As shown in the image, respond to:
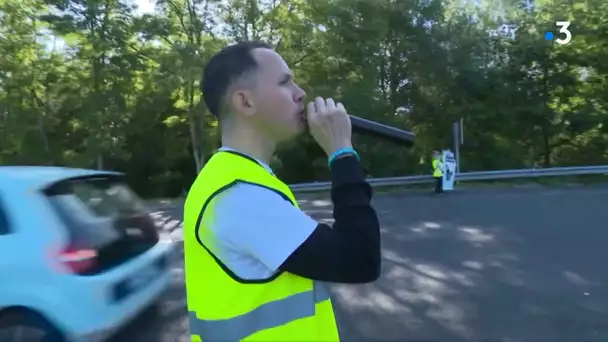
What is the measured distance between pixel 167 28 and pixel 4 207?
17336 mm

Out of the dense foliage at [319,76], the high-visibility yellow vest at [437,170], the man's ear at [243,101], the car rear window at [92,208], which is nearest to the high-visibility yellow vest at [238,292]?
the man's ear at [243,101]

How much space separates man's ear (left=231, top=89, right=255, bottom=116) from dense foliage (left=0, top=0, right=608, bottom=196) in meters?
18.9

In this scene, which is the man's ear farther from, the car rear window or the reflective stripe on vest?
the car rear window

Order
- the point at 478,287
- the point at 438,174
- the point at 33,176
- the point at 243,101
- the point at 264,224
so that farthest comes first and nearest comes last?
the point at 438,174
the point at 478,287
the point at 33,176
the point at 243,101
the point at 264,224

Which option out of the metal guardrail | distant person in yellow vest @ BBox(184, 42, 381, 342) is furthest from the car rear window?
the metal guardrail

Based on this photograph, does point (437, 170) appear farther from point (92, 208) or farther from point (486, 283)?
point (92, 208)

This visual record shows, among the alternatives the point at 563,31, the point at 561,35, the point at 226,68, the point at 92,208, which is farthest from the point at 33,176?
the point at 563,31

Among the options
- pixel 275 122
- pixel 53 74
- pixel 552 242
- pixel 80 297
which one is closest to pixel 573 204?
pixel 552 242

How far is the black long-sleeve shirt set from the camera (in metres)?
1.32

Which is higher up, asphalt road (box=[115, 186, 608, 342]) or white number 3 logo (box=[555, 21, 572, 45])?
white number 3 logo (box=[555, 21, 572, 45])

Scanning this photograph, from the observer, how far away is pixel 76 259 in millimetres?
4137

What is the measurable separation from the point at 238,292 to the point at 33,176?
11.6 ft

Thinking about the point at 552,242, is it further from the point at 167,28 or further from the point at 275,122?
the point at 167,28

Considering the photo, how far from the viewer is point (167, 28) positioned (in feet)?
67.8
